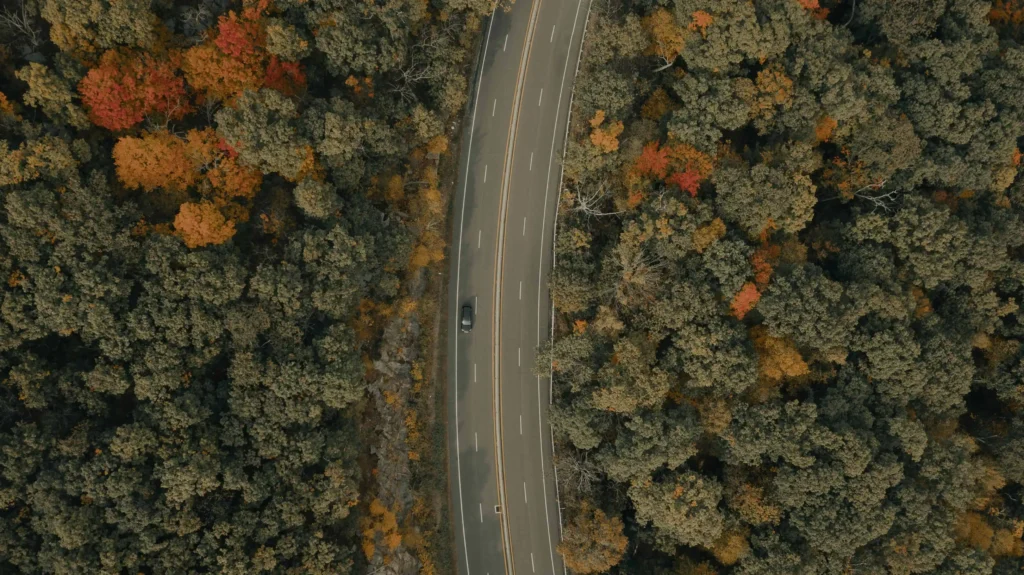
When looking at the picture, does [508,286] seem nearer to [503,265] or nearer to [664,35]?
[503,265]

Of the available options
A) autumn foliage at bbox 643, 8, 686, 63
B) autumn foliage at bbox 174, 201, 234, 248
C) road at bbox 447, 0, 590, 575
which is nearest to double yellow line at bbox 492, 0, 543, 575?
road at bbox 447, 0, 590, 575

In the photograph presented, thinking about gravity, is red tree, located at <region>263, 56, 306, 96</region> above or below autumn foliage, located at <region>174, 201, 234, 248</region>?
above

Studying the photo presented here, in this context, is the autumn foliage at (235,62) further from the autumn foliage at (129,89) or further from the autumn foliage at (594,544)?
the autumn foliage at (594,544)

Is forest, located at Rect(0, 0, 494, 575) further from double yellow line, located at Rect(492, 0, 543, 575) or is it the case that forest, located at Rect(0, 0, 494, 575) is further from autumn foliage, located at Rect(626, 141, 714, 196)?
autumn foliage, located at Rect(626, 141, 714, 196)

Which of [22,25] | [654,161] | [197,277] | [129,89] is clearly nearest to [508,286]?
[654,161]

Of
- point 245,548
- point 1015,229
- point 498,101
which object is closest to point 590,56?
point 498,101

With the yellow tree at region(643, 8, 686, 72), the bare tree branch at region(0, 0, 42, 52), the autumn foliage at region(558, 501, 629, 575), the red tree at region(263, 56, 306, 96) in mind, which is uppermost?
the yellow tree at region(643, 8, 686, 72)

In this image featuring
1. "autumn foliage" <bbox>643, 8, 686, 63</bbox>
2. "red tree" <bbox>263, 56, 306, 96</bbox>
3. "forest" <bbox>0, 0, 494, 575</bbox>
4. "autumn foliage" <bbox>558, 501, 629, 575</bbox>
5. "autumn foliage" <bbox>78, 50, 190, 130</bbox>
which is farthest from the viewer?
"autumn foliage" <bbox>643, 8, 686, 63</bbox>
